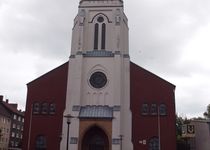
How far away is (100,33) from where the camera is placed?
4900 cm

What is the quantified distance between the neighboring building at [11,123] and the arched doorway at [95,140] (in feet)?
125

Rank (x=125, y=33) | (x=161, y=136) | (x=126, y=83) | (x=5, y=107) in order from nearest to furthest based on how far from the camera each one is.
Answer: (x=161, y=136) < (x=126, y=83) < (x=125, y=33) < (x=5, y=107)

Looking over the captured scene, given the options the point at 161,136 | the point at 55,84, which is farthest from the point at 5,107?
the point at 161,136

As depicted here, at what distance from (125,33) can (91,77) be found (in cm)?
897

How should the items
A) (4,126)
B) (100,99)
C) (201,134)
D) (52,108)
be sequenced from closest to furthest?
(201,134) < (100,99) < (52,108) < (4,126)

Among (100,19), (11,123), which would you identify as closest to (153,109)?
(100,19)

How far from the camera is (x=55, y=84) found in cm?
4722

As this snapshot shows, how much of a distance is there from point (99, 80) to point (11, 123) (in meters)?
43.7

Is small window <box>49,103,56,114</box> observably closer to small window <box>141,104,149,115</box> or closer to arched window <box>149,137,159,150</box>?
small window <box>141,104,149,115</box>

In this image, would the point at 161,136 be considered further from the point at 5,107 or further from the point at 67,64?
the point at 5,107

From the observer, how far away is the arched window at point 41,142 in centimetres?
4491

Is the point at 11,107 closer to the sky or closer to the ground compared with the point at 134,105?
closer to the sky

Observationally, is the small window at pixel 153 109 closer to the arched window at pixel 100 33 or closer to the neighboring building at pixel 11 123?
the arched window at pixel 100 33

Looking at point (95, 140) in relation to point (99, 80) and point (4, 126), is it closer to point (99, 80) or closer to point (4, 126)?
point (99, 80)
